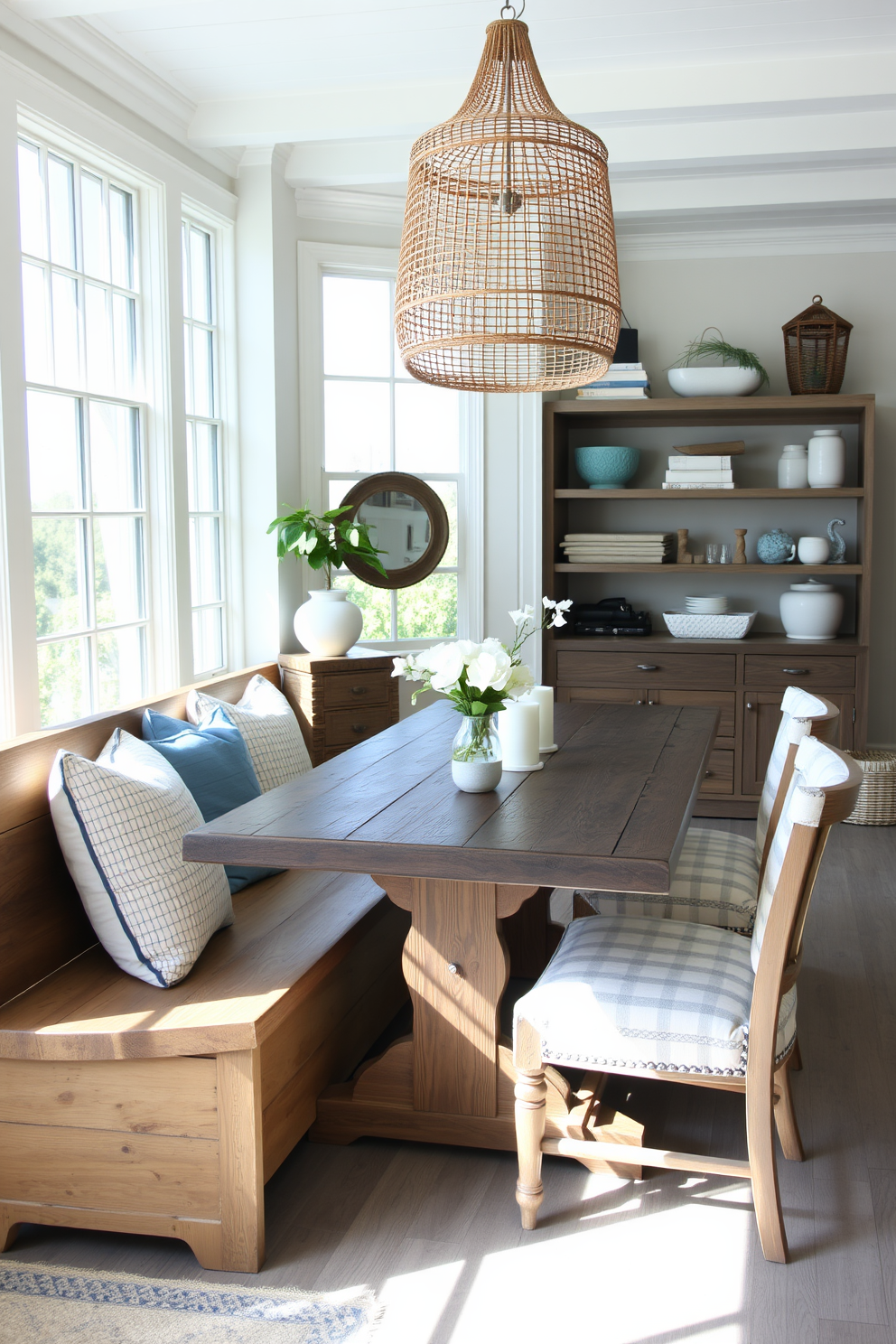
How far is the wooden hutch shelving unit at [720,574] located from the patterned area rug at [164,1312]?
3.65m

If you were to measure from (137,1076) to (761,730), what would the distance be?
12.2 ft

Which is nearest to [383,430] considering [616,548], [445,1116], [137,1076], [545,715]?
[616,548]

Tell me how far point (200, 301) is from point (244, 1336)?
3532 millimetres

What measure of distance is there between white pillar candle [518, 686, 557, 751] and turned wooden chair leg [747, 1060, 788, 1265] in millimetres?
1083

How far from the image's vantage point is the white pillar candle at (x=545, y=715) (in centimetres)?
291

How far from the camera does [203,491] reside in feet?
14.2

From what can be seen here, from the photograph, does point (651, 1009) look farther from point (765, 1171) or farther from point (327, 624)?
point (327, 624)

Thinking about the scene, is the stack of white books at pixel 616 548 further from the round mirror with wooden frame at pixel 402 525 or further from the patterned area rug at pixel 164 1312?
the patterned area rug at pixel 164 1312

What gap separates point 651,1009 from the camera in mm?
→ 2023

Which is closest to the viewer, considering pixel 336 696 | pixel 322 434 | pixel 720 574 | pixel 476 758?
pixel 476 758

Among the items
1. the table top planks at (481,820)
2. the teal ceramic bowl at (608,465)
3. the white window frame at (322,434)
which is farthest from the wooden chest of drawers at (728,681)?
the table top planks at (481,820)

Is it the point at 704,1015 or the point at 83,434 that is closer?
the point at 704,1015

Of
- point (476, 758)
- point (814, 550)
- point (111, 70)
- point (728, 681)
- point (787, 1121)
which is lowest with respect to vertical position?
point (787, 1121)

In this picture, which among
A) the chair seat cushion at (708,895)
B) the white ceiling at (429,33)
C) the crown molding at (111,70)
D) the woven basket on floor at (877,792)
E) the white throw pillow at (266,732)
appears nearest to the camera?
the chair seat cushion at (708,895)
